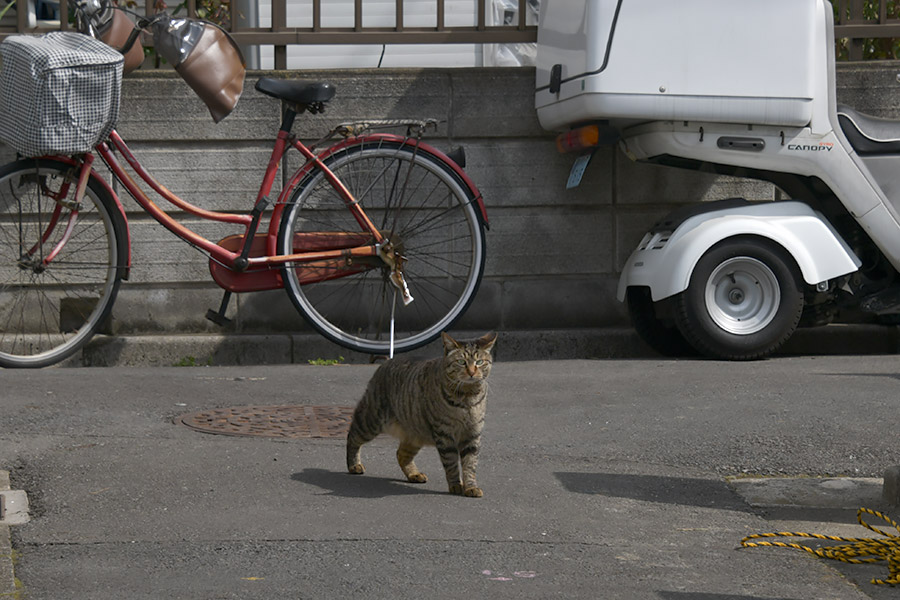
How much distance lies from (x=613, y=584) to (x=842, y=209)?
4154mm

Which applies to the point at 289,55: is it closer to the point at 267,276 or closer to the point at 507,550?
the point at 267,276

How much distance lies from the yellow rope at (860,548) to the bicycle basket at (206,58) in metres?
3.95

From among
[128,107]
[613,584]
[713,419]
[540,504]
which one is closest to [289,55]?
[128,107]

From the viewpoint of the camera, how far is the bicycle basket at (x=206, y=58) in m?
6.30

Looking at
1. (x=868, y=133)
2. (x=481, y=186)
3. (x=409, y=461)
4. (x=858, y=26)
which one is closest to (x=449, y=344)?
(x=409, y=461)

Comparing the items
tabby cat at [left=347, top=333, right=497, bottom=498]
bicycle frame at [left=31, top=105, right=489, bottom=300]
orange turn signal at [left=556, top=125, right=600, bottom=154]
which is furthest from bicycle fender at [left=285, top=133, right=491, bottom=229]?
tabby cat at [left=347, top=333, right=497, bottom=498]

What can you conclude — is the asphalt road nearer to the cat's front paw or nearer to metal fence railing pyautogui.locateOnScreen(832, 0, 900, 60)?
the cat's front paw

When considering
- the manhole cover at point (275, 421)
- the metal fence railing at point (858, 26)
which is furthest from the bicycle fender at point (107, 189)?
the metal fence railing at point (858, 26)

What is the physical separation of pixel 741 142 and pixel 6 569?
15.1 ft

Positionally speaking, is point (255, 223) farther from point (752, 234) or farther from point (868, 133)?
point (868, 133)

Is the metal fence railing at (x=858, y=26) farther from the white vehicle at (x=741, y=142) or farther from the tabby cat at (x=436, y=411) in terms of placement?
the tabby cat at (x=436, y=411)

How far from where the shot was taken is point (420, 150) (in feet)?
21.8

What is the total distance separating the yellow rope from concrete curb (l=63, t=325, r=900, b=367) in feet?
11.6

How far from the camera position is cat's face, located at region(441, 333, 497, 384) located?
4.06 metres
